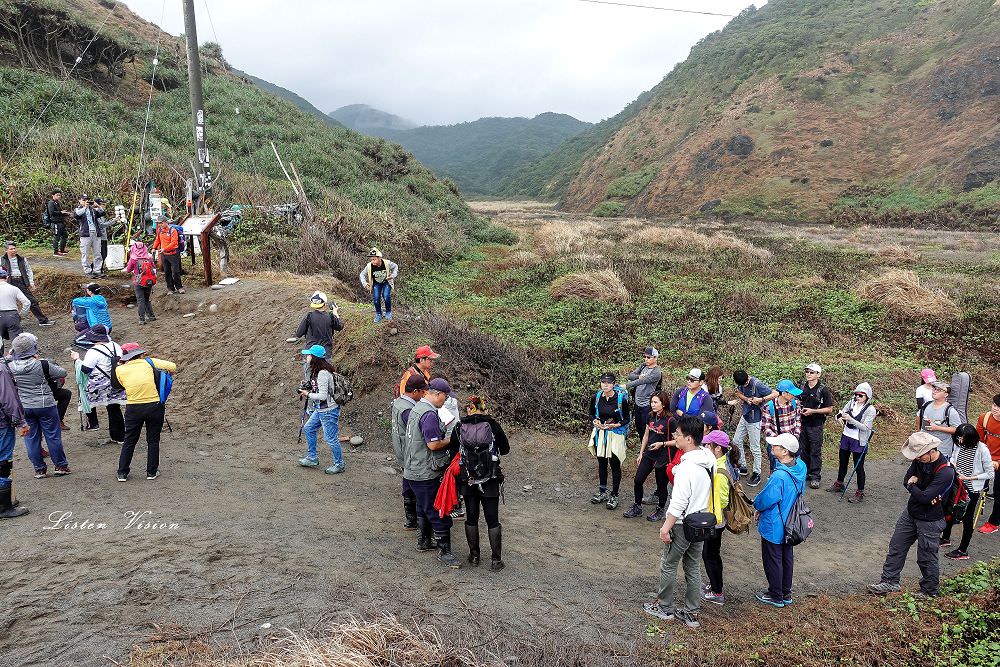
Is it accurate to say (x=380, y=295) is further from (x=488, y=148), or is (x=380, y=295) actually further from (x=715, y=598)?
(x=488, y=148)

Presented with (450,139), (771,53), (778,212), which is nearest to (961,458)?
(778,212)

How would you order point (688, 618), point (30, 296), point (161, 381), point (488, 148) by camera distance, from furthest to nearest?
point (488, 148) < point (30, 296) < point (161, 381) < point (688, 618)

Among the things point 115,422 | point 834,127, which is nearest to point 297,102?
point 834,127

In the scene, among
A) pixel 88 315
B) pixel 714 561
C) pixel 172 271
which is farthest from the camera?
pixel 172 271

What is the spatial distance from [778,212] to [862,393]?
1635 inches

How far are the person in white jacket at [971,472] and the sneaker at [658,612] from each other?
3275 mm

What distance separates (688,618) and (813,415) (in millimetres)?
3877

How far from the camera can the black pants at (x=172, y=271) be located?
11898 mm

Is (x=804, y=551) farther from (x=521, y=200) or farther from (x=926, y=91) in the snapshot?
(x=521, y=200)

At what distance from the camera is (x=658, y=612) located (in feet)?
15.0

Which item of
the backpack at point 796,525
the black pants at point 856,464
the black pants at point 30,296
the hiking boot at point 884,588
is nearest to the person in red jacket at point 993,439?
the black pants at point 856,464

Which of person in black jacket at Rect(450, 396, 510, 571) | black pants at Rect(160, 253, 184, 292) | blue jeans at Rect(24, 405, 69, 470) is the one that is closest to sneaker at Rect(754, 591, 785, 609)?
person in black jacket at Rect(450, 396, 510, 571)

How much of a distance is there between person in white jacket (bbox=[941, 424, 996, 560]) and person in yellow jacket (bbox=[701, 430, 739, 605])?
2678 millimetres

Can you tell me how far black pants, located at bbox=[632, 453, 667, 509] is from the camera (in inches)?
250
